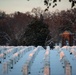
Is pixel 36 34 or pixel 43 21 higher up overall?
pixel 43 21

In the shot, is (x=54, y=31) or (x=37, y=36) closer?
(x=37, y=36)

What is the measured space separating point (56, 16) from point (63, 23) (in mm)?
8905

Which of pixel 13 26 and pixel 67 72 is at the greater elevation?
pixel 13 26

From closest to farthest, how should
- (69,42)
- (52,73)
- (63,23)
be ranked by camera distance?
(52,73)
(69,42)
(63,23)

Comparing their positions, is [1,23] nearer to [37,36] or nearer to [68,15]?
[68,15]

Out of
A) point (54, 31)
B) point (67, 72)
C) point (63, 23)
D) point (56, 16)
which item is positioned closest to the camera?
point (67, 72)

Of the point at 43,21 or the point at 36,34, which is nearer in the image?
the point at 36,34

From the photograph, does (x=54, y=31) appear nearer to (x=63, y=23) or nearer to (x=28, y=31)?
(x=63, y=23)

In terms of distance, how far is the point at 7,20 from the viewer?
218 ft

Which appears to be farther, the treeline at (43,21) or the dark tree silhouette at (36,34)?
the treeline at (43,21)

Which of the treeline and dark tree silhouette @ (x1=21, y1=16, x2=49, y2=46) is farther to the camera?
the treeline

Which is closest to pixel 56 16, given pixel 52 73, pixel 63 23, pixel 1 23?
pixel 63 23

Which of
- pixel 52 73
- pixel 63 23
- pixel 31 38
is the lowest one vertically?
pixel 52 73

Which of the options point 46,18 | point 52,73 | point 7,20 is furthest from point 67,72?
point 46,18
